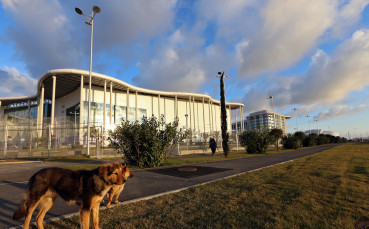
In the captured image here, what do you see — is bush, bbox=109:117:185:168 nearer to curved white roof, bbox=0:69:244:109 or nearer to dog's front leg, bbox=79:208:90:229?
dog's front leg, bbox=79:208:90:229

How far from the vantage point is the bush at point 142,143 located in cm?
1109

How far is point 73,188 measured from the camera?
312 cm

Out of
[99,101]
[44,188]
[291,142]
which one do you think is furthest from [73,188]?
[99,101]

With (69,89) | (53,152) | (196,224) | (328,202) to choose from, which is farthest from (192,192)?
(69,89)

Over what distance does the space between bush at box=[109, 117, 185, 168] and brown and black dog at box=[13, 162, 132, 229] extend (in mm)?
7777

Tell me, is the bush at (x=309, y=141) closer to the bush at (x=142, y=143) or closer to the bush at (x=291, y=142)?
the bush at (x=291, y=142)

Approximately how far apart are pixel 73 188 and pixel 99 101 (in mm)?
63402

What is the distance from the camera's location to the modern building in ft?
174

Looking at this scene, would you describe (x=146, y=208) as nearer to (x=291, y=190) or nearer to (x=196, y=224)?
(x=196, y=224)

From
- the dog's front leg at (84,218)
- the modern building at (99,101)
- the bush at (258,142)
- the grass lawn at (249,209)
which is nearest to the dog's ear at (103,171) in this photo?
the dog's front leg at (84,218)

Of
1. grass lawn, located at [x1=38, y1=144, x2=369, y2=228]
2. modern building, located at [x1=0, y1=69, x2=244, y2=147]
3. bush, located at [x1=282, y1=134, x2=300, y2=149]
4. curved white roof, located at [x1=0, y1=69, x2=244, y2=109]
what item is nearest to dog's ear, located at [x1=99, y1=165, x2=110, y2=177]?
grass lawn, located at [x1=38, y1=144, x2=369, y2=228]

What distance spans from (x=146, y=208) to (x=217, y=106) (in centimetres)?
9591

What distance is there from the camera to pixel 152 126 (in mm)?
11789

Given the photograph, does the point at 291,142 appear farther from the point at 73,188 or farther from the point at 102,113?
the point at 102,113
